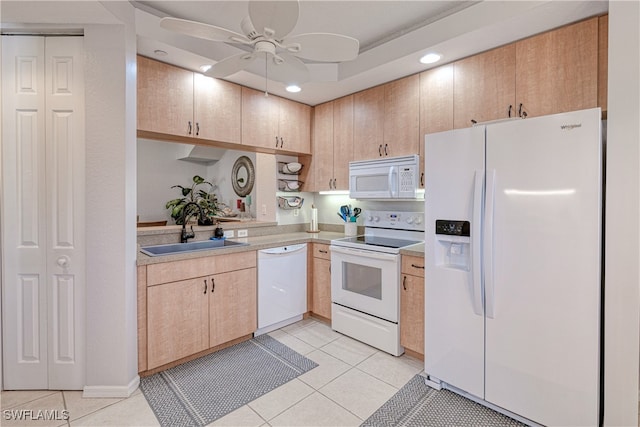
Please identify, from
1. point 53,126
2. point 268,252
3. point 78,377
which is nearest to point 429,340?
point 268,252

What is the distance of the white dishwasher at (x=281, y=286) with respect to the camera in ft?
9.41

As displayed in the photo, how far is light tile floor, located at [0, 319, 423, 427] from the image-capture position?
1.80m

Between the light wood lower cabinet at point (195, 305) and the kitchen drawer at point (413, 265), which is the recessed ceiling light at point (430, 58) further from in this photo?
the light wood lower cabinet at point (195, 305)

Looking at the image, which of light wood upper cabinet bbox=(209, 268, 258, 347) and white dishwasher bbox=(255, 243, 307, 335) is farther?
white dishwasher bbox=(255, 243, 307, 335)

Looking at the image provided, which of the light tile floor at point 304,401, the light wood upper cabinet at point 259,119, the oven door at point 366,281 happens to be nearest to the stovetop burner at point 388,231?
the oven door at point 366,281

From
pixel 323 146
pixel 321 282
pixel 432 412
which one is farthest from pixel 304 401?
pixel 323 146

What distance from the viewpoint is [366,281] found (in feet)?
8.90

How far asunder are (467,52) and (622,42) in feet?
3.11

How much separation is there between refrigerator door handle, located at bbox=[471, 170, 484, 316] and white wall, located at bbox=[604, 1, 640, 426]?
1.92ft

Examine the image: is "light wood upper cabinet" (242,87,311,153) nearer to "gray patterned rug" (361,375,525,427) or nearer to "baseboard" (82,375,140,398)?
"baseboard" (82,375,140,398)

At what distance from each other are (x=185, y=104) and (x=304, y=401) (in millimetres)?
2489

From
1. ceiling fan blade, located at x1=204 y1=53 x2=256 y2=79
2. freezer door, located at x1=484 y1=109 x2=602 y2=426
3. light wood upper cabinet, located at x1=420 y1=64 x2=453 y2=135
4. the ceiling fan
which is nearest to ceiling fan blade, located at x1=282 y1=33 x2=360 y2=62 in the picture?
the ceiling fan

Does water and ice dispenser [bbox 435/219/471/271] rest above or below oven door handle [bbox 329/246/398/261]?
above

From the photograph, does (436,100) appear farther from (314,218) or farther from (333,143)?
(314,218)
